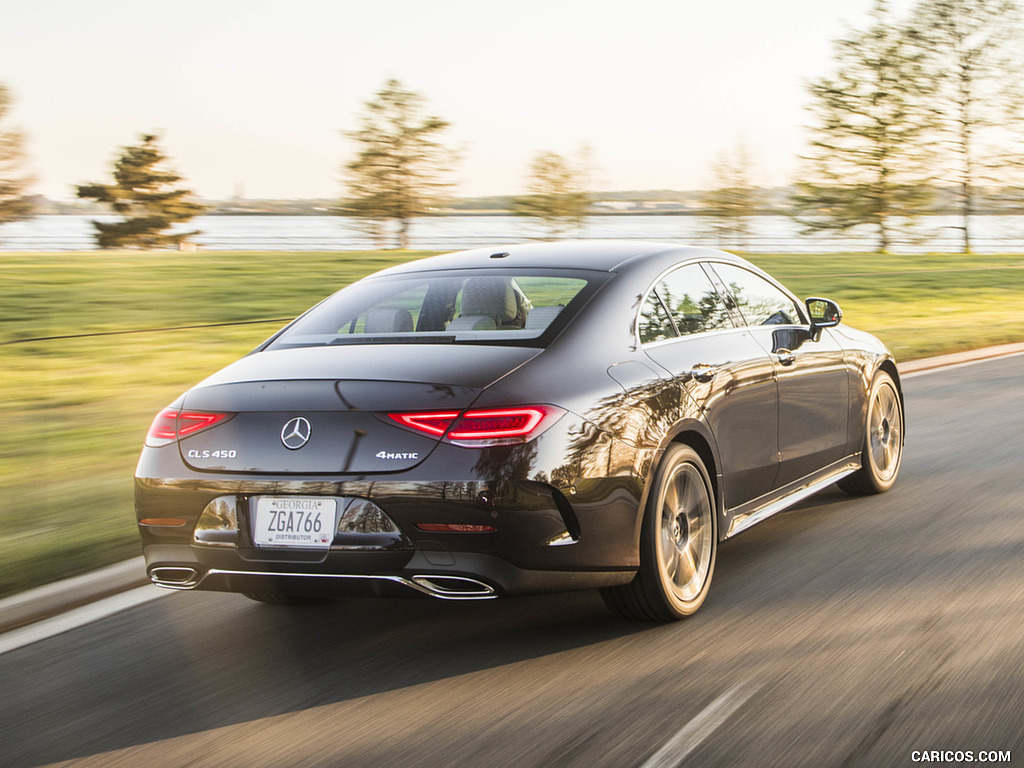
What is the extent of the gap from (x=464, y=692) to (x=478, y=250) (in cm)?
244

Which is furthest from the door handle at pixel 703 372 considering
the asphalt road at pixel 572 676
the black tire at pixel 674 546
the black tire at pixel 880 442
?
the black tire at pixel 880 442

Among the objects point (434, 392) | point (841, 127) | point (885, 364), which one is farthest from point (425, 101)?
point (434, 392)

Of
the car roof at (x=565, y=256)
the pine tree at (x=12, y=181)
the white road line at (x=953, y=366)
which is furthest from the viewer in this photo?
the pine tree at (x=12, y=181)

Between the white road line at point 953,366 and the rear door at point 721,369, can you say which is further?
the white road line at point 953,366

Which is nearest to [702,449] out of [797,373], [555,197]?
[797,373]

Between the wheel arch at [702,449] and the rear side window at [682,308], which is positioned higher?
the rear side window at [682,308]

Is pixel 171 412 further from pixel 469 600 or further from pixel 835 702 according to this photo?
pixel 835 702

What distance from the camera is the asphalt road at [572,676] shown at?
11.8 feet

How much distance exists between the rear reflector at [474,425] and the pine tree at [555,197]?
56.0 m

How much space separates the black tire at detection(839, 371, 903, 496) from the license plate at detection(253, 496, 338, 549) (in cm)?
388

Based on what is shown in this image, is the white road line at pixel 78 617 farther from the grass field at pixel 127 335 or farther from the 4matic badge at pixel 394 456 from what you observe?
the 4matic badge at pixel 394 456

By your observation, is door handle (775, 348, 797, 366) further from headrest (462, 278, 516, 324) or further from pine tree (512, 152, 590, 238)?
pine tree (512, 152, 590, 238)

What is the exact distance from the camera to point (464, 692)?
4090 mm

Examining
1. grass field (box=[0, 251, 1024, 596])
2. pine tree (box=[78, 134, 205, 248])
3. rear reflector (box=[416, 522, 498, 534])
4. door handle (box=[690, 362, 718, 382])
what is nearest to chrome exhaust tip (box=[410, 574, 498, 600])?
rear reflector (box=[416, 522, 498, 534])
